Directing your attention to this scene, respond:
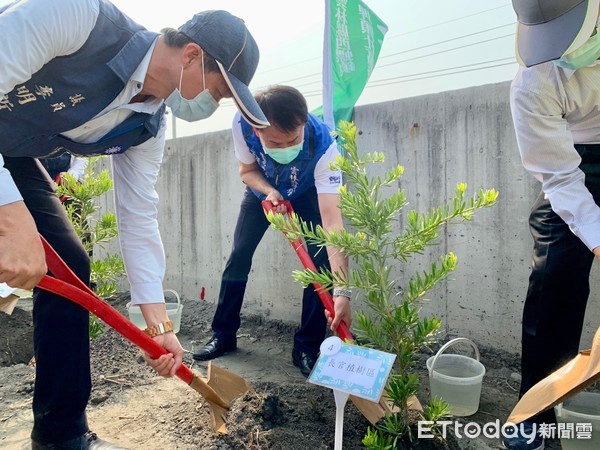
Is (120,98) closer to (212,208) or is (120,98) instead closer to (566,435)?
(566,435)

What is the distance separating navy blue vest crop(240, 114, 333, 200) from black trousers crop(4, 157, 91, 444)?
4.84ft

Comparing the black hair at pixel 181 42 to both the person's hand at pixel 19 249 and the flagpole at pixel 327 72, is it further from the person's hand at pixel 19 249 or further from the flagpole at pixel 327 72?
the flagpole at pixel 327 72

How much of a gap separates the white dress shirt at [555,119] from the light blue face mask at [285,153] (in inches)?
52.1

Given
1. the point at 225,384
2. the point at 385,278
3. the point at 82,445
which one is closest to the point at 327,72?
the point at 385,278

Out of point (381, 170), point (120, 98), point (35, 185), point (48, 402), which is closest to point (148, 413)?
point (48, 402)

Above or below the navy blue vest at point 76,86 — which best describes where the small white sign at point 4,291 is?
below

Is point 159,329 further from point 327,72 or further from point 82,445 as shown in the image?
point 327,72

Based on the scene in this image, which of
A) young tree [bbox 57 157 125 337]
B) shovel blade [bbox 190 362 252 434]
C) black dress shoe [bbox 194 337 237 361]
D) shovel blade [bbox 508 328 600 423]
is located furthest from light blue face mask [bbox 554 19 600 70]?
black dress shoe [bbox 194 337 237 361]

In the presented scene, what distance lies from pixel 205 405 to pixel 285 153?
1.51 m

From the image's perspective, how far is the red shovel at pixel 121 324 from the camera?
1.59 metres

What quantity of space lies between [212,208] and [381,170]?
203 centimetres

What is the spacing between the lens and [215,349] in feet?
10.8

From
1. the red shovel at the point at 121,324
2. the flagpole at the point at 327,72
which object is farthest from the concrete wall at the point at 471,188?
the red shovel at the point at 121,324

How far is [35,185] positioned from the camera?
1775 millimetres
